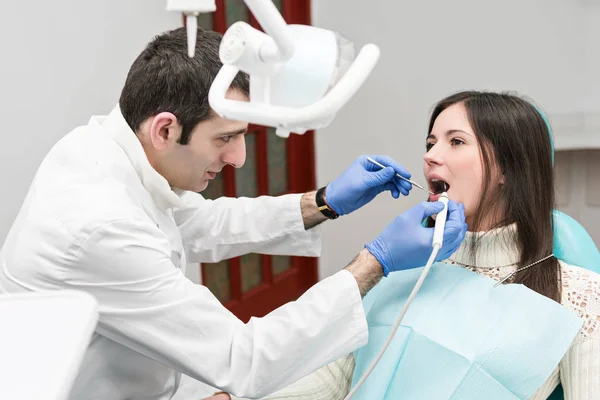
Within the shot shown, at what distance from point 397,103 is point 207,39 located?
1866 mm

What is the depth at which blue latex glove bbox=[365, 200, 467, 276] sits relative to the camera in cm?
143

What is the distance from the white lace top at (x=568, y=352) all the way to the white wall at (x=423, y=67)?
5.41 feet

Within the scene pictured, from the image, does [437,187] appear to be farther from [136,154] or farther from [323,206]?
[136,154]

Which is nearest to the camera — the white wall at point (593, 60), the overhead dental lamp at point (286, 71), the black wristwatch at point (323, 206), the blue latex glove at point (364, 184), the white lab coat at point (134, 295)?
the overhead dental lamp at point (286, 71)

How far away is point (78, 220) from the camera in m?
1.37

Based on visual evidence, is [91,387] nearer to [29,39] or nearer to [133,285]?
[133,285]

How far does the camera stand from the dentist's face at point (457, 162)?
155cm

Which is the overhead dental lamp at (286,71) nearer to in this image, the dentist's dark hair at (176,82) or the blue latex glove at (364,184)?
the dentist's dark hair at (176,82)

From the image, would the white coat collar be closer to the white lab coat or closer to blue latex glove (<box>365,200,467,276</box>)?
the white lab coat

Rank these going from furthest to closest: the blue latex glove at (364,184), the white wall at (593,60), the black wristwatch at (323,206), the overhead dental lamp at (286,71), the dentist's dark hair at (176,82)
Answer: the white wall at (593,60) → the black wristwatch at (323,206) → the blue latex glove at (364,184) → the dentist's dark hair at (176,82) → the overhead dental lamp at (286,71)

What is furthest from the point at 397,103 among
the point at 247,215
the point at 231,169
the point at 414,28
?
the point at 247,215

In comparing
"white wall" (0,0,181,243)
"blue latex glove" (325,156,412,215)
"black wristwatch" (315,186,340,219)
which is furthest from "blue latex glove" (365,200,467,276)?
"white wall" (0,0,181,243)

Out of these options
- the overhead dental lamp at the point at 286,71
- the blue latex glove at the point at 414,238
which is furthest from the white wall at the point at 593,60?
the overhead dental lamp at the point at 286,71

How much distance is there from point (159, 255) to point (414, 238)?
0.50 metres
